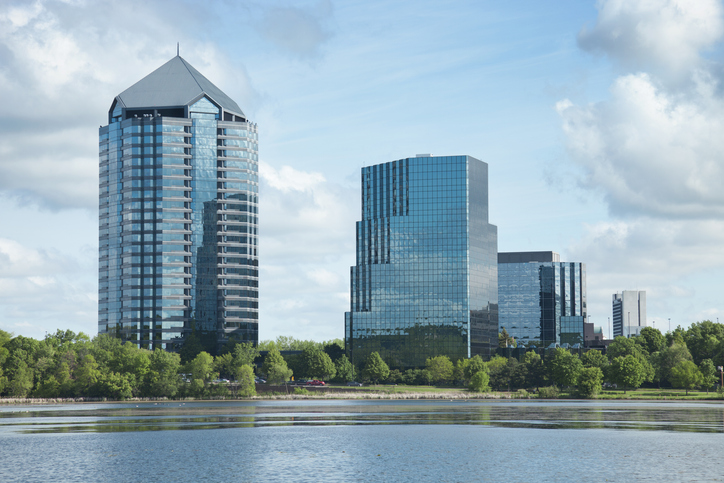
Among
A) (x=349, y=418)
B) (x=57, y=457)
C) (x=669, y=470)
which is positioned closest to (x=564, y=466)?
(x=669, y=470)

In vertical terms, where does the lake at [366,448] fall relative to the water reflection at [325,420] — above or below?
above

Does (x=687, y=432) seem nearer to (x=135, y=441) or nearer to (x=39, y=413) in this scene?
(x=135, y=441)

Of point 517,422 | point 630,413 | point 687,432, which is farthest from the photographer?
point 630,413

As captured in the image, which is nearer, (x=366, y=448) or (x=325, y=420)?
(x=366, y=448)

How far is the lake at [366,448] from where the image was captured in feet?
239

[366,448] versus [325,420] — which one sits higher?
[366,448]

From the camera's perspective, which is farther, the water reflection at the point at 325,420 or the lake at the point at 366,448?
the water reflection at the point at 325,420

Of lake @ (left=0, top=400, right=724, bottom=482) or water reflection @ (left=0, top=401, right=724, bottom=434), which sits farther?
water reflection @ (left=0, top=401, right=724, bottom=434)

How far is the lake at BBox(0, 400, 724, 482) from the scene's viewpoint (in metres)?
72.8

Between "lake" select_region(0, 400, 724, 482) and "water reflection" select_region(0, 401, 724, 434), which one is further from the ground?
"lake" select_region(0, 400, 724, 482)

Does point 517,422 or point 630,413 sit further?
point 630,413

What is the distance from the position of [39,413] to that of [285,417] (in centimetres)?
5203

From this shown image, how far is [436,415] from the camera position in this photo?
14862 cm

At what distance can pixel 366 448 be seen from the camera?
92062 mm
